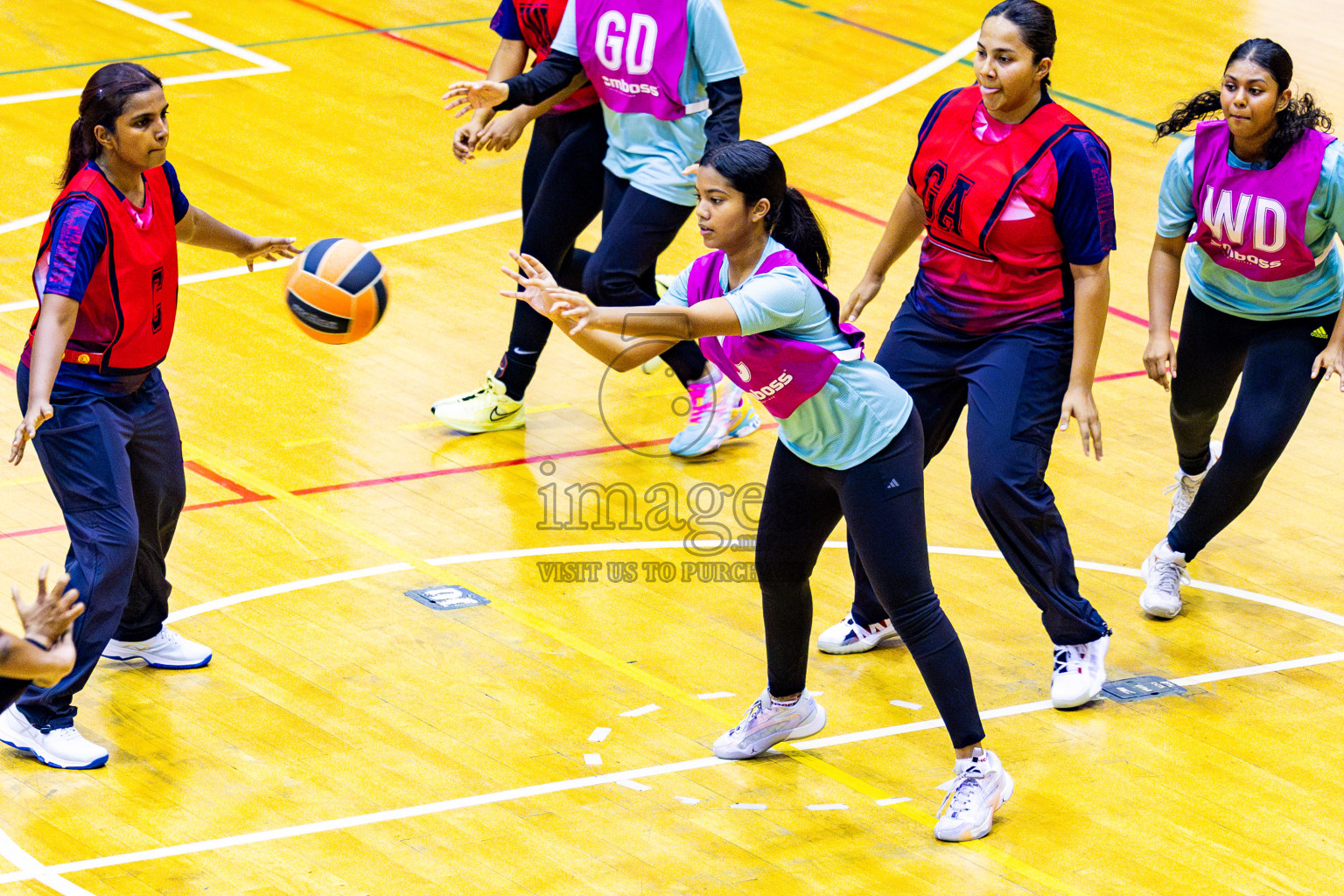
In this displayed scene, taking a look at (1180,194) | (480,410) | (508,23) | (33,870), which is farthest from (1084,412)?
(508,23)

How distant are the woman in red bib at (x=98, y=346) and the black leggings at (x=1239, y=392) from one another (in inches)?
148

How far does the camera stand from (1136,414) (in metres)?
9.12

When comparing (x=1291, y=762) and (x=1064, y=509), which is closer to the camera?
(x=1291, y=762)

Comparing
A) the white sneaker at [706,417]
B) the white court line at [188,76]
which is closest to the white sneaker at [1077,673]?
the white sneaker at [706,417]

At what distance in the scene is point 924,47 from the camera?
15367 mm

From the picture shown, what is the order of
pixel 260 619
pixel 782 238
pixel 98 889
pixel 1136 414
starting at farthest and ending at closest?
pixel 1136 414 < pixel 260 619 < pixel 782 238 < pixel 98 889

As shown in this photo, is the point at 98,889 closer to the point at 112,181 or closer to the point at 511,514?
the point at 112,181

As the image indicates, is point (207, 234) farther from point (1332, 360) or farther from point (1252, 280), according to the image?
point (1332, 360)

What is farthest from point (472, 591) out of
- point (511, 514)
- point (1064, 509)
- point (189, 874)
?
point (1064, 509)

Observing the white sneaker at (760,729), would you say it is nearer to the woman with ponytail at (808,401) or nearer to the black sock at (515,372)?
the woman with ponytail at (808,401)

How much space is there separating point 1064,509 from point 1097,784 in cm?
227

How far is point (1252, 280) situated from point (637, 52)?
8.95 feet

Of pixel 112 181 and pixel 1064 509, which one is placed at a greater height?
pixel 112 181

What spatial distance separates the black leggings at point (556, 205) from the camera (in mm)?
8422
